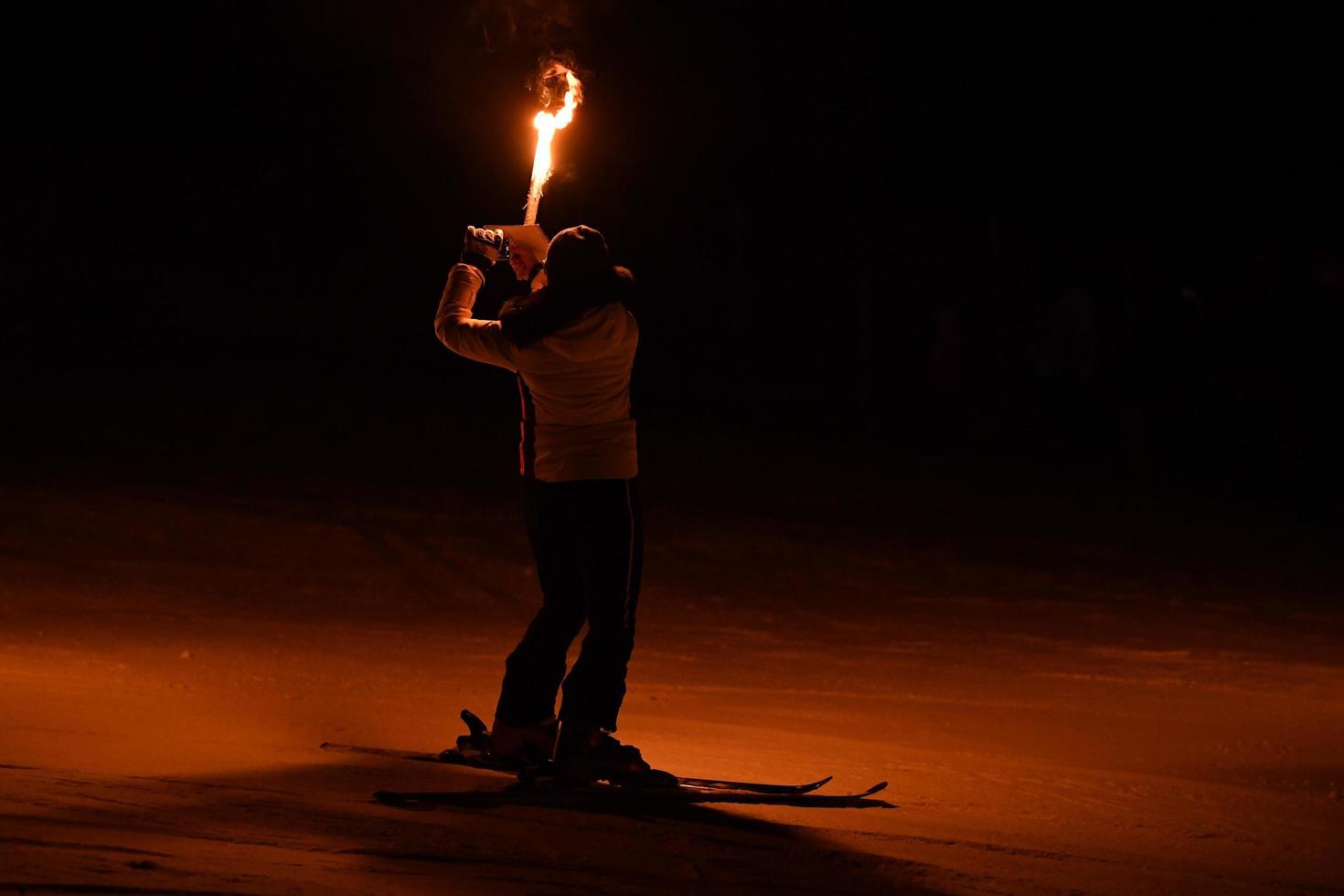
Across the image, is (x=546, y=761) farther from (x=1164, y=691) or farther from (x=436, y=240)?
(x=436, y=240)

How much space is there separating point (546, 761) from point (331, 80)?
2528 cm

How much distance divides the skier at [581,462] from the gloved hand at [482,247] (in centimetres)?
21

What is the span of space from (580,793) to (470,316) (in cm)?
178

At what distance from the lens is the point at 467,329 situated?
6.18 m

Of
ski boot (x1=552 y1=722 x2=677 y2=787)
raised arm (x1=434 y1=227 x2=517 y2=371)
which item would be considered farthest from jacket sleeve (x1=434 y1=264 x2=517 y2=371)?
ski boot (x1=552 y1=722 x2=677 y2=787)

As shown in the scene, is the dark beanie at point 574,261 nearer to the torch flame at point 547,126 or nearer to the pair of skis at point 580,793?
the torch flame at point 547,126

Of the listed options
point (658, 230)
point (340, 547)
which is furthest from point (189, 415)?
point (658, 230)

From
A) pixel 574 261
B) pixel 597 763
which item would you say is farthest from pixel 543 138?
pixel 597 763

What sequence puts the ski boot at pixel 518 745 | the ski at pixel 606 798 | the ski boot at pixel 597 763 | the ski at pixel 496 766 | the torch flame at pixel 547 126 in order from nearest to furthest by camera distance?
1. the ski at pixel 606 798
2. the ski boot at pixel 597 763
3. the ski at pixel 496 766
4. the ski boot at pixel 518 745
5. the torch flame at pixel 547 126

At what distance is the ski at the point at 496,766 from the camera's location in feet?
20.3

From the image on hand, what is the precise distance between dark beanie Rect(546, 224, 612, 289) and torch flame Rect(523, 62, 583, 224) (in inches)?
25.0

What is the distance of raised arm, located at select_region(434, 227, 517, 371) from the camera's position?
614cm

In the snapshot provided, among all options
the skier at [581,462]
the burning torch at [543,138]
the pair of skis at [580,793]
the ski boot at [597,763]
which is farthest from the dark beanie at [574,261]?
the pair of skis at [580,793]

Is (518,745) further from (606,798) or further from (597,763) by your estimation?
(606,798)
